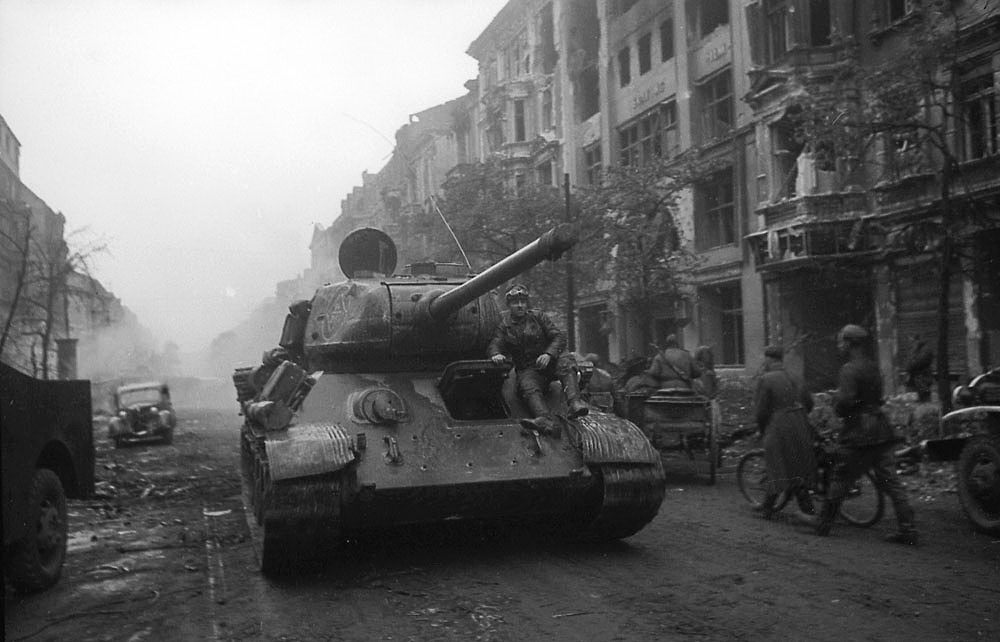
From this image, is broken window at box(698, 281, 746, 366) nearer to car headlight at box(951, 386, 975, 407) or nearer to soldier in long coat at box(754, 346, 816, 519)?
soldier in long coat at box(754, 346, 816, 519)

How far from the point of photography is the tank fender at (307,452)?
6.43 meters

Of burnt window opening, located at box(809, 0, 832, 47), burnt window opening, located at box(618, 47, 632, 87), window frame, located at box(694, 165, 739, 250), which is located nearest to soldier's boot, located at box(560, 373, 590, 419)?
burnt window opening, located at box(809, 0, 832, 47)

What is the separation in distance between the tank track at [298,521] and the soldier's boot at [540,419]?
157 centimetres

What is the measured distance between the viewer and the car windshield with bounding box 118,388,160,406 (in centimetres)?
2262

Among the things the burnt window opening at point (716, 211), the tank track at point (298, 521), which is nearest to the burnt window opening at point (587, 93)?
the burnt window opening at point (716, 211)

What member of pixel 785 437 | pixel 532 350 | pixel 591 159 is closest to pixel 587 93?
pixel 591 159

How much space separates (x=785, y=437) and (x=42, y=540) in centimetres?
598

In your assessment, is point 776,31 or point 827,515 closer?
point 827,515

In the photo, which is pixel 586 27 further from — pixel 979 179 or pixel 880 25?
pixel 979 179

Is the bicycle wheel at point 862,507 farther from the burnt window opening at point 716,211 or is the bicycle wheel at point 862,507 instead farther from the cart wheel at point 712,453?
the burnt window opening at point 716,211

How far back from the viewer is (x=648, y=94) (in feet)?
87.5

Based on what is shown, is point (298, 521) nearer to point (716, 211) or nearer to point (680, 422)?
point (680, 422)

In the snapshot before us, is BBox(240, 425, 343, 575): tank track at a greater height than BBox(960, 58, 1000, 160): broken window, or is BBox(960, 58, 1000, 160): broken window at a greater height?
BBox(960, 58, 1000, 160): broken window

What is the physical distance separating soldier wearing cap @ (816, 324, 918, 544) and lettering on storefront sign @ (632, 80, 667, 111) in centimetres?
1927
